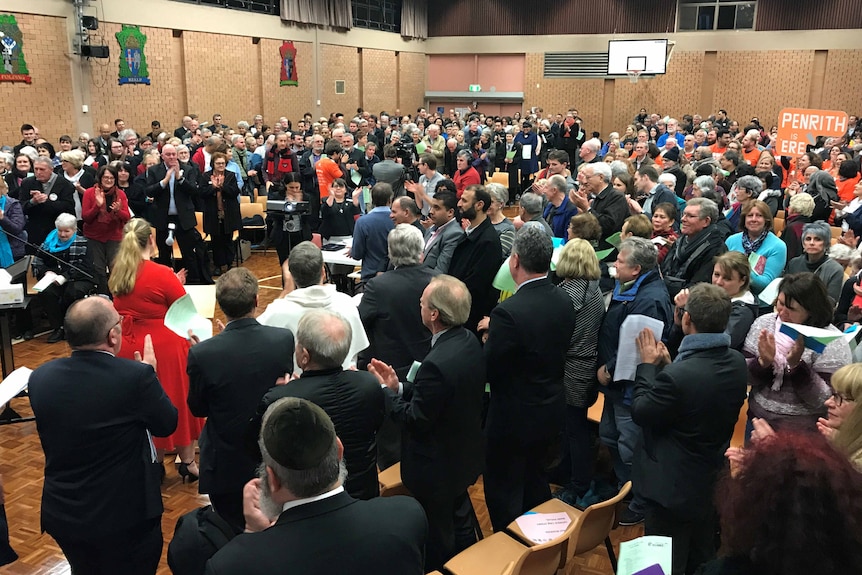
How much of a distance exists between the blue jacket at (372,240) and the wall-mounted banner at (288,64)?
13815 mm

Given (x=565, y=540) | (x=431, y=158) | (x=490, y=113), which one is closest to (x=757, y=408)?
(x=565, y=540)

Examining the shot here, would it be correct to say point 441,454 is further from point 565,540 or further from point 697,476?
point 697,476

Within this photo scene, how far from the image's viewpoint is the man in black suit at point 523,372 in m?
3.18

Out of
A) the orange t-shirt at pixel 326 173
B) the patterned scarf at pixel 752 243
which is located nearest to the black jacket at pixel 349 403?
the patterned scarf at pixel 752 243

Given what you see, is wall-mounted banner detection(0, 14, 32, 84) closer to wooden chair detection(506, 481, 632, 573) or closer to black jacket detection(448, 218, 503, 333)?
black jacket detection(448, 218, 503, 333)

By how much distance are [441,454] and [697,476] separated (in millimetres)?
1069

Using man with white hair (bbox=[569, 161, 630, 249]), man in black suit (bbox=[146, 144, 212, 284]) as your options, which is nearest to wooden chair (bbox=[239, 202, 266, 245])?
man in black suit (bbox=[146, 144, 212, 284])

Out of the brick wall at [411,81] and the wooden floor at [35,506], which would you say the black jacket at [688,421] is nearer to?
the wooden floor at [35,506]

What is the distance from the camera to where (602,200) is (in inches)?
221

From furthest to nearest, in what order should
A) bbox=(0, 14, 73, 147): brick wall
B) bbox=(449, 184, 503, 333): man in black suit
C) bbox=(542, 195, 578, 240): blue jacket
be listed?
bbox=(0, 14, 73, 147): brick wall
bbox=(542, 195, 578, 240): blue jacket
bbox=(449, 184, 503, 333): man in black suit

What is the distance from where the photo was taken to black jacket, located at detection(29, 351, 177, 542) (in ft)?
8.27

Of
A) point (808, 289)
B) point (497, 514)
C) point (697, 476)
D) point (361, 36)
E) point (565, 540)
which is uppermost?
point (361, 36)

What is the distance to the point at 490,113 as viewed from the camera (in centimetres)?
2445

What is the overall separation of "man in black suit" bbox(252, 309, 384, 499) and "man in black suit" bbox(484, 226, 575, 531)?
2.70 ft
